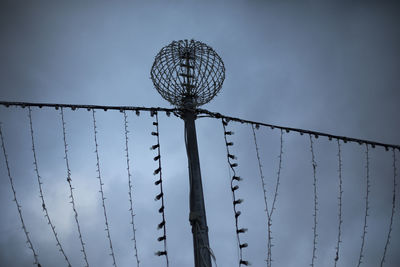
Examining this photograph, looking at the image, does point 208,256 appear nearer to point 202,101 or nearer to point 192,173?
point 192,173

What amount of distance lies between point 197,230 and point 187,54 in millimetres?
2737

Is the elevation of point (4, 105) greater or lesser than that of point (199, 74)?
lesser

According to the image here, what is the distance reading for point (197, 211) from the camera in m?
3.62

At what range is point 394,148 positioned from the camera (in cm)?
565

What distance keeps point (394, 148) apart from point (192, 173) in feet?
14.4

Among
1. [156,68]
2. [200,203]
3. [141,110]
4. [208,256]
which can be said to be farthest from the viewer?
[156,68]

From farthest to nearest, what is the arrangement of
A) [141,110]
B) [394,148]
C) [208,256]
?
[394,148]
[141,110]
[208,256]

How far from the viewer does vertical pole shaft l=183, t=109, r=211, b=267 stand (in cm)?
341

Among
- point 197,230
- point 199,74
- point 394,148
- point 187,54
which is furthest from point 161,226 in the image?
point 394,148

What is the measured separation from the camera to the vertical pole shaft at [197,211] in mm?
3414

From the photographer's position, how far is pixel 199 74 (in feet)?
15.0

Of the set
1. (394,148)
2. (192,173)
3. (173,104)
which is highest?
(173,104)

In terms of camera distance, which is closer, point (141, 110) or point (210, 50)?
point (141, 110)

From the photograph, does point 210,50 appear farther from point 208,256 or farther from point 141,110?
point 208,256
